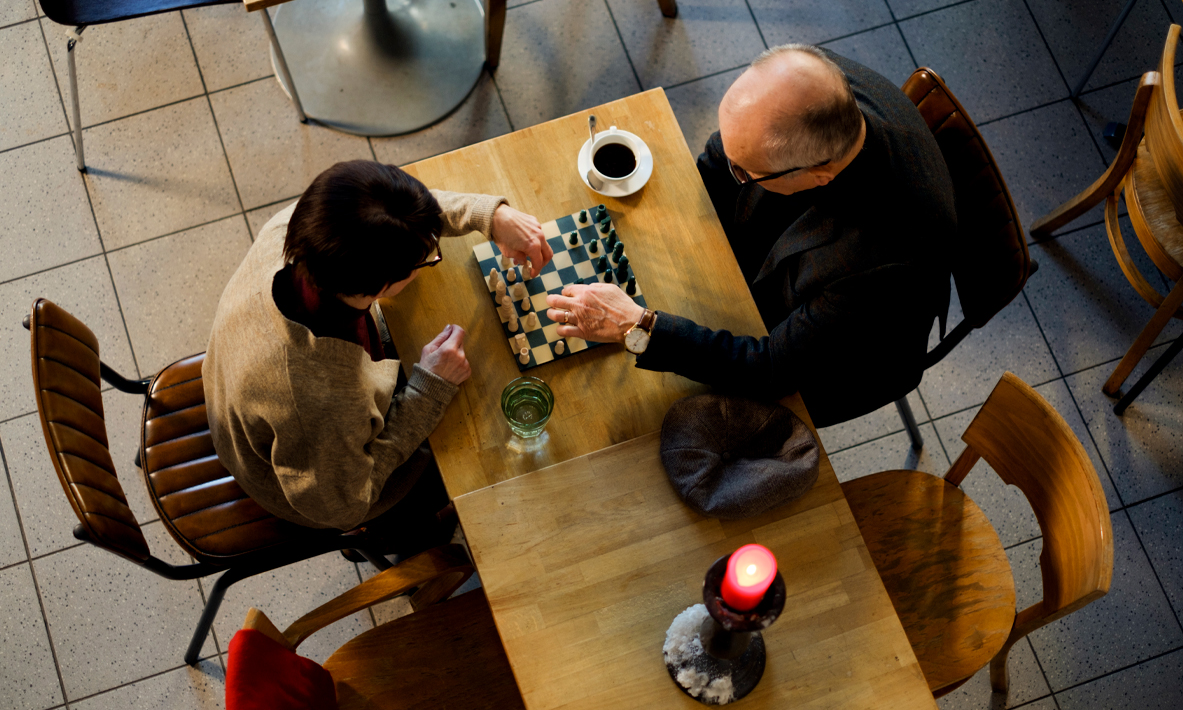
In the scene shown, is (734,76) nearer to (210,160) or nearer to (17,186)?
(210,160)

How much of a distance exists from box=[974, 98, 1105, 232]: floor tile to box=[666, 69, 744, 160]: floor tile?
3.11 ft

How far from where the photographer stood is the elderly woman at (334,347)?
1390 mm

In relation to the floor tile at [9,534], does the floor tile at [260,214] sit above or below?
above

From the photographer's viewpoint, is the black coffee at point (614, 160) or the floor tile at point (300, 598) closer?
the black coffee at point (614, 160)

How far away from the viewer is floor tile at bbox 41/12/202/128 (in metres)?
2.89

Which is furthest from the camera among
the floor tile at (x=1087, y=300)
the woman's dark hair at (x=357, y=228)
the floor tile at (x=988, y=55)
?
the floor tile at (x=988, y=55)

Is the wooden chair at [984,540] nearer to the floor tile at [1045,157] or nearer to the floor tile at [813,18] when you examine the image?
the floor tile at [1045,157]

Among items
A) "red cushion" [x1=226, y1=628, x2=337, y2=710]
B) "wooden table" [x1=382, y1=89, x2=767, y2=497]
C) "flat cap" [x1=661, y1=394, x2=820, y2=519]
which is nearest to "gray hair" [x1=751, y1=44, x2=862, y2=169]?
"wooden table" [x1=382, y1=89, x2=767, y2=497]

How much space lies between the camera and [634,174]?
1850 mm

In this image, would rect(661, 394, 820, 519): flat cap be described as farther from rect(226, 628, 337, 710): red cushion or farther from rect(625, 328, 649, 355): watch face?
rect(226, 628, 337, 710): red cushion

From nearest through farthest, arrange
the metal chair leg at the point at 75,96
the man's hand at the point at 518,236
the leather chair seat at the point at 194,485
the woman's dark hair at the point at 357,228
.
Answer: the woman's dark hair at the point at 357,228 → the man's hand at the point at 518,236 → the leather chair seat at the point at 194,485 → the metal chair leg at the point at 75,96

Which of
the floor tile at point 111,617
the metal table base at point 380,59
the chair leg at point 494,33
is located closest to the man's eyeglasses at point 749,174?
the chair leg at point 494,33

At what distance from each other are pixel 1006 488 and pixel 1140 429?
509 mm

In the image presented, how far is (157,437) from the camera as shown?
2002 mm
